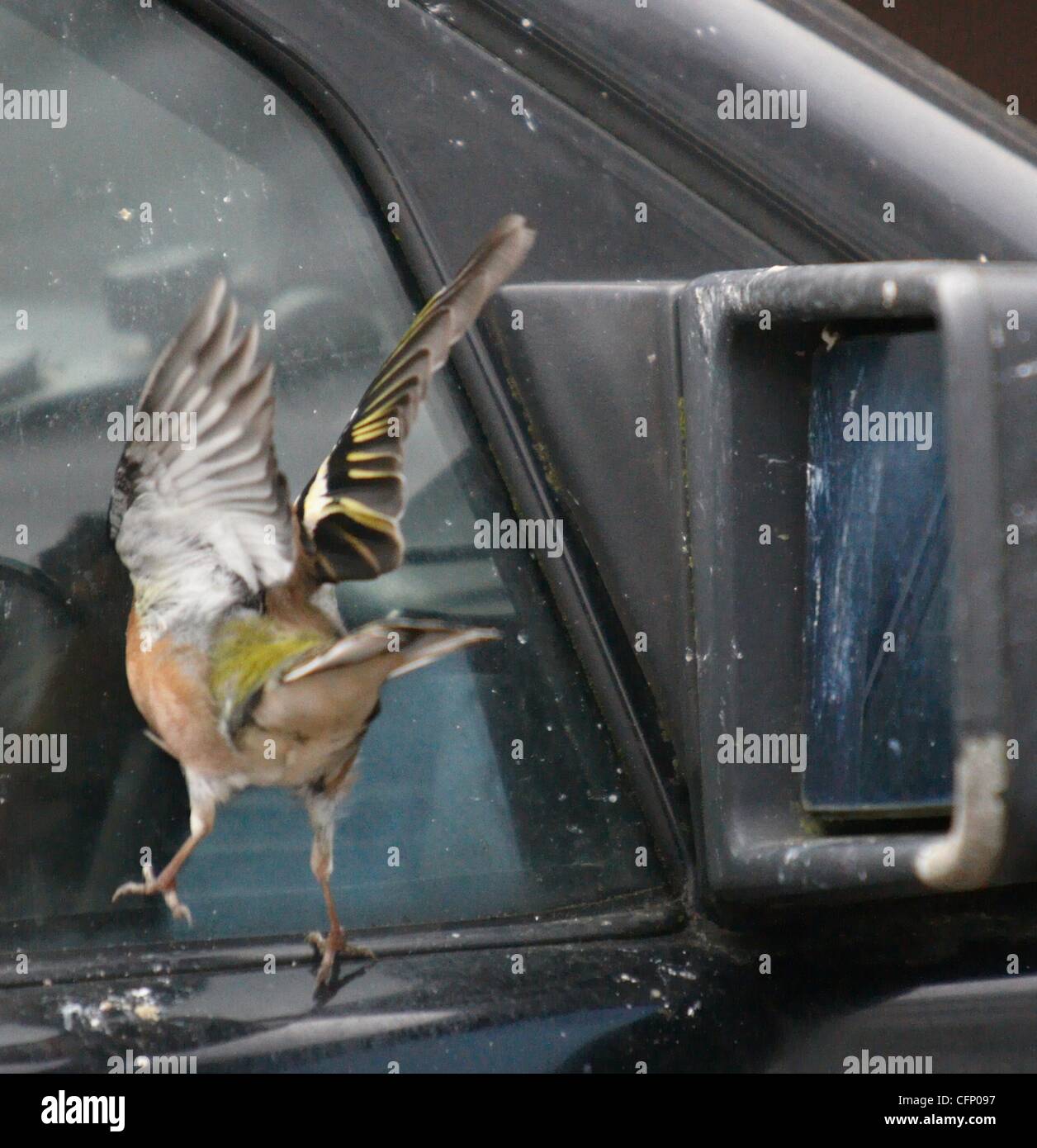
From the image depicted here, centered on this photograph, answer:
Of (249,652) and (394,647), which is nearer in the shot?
(394,647)

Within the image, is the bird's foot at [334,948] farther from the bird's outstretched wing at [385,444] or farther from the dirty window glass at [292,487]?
the bird's outstretched wing at [385,444]

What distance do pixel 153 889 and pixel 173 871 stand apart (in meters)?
0.03

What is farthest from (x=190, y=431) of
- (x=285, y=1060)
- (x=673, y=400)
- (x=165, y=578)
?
(x=285, y=1060)

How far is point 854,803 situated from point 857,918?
18 cm

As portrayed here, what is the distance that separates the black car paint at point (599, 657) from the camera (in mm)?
1389

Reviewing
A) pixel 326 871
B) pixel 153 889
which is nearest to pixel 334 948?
pixel 326 871

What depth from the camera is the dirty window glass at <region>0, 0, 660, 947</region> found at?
1507mm

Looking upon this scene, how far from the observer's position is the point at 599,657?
4.99 ft

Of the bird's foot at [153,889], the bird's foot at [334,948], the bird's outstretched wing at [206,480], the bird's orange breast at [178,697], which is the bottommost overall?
the bird's foot at [334,948]

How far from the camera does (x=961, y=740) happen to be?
1059 mm

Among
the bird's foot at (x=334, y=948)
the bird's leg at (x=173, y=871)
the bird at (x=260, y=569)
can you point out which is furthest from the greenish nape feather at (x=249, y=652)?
the bird's foot at (x=334, y=948)

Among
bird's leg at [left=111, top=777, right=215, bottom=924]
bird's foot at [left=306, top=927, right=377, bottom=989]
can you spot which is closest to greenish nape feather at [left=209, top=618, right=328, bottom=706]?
bird's leg at [left=111, top=777, right=215, bottom=924]

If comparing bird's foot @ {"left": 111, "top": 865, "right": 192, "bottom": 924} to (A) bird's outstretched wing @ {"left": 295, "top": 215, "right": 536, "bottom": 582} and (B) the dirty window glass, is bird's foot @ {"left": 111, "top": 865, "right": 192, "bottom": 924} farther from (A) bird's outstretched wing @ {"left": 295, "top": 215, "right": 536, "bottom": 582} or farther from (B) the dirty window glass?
(A) bird's outstretched wing @ {"left": 295, "top": 215, "right": 536, "bottom": 582}

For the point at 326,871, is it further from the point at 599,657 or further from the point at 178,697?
the point at 599,657
